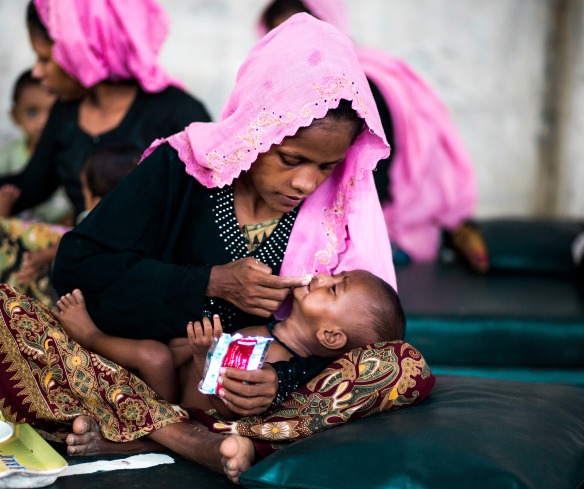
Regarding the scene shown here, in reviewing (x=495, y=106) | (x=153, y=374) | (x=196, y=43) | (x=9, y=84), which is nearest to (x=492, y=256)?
(x=495, y=106)

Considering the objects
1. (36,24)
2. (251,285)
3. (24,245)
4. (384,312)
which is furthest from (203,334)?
(36,24)

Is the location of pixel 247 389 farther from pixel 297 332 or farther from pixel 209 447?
pixel 297 332

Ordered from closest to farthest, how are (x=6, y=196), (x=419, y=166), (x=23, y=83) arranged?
(x=6, y=196) < (x=419, y=166) < (x=23, y=83)

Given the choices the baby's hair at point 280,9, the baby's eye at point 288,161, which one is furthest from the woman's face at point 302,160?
the baby's hair at point 280,9

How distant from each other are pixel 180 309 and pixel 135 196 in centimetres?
38

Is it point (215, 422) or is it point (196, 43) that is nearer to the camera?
point (215, 422)

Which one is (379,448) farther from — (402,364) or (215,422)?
(215,422)

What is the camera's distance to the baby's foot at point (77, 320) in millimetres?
2609

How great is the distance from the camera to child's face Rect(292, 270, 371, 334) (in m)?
2.50

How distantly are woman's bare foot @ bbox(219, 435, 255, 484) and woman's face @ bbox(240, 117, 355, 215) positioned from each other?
28.5 inches

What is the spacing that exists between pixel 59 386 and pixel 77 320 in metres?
0.26

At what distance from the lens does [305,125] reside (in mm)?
2373

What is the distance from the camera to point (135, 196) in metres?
2.63

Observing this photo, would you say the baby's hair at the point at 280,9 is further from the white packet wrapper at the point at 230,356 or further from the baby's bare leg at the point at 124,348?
the white packet wrapper at the point at 230,356
